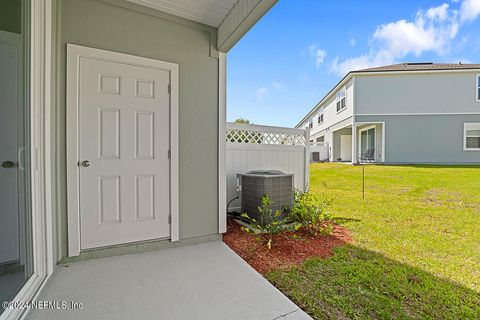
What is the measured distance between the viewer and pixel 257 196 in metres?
3.40

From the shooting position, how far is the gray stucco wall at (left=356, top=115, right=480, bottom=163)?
1169 centimetres

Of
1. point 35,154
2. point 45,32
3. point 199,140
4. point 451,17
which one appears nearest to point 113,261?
point 35,154

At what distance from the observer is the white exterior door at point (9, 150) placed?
1.48m

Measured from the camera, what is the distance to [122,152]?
8.25 ft

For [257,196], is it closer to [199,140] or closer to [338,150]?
[199,140]

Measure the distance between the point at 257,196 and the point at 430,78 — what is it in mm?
13840

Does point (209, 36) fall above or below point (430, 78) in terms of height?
below

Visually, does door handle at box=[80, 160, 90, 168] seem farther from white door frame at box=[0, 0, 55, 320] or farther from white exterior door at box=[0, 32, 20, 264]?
white exterior door at box=[0, 32, 20, 264]

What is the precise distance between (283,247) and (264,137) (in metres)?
2.20

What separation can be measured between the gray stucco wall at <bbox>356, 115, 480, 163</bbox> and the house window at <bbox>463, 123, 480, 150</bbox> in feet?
0.69

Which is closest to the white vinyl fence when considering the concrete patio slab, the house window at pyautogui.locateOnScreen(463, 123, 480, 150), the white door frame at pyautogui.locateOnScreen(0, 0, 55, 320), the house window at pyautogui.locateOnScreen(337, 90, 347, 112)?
the concrete patio slab

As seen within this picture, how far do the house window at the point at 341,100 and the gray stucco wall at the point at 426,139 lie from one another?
80.7 inches

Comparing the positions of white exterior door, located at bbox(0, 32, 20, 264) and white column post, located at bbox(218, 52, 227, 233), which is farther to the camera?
white column post, located at bbox(218, 52, 227, 233)

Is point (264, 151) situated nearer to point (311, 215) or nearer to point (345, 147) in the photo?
point (311, 215)
